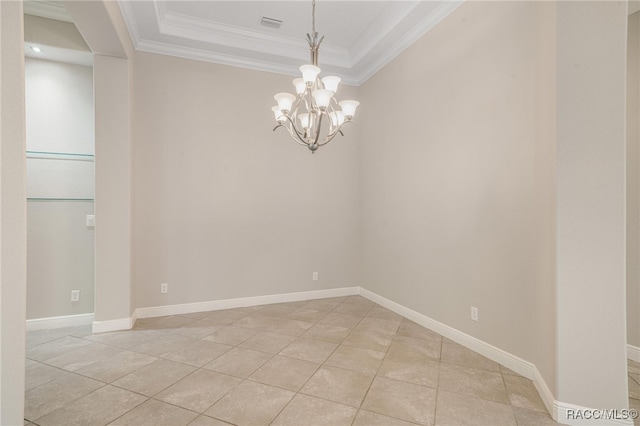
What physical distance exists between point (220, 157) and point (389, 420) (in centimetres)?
343

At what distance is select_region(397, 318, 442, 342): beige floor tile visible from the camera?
3.15 meters

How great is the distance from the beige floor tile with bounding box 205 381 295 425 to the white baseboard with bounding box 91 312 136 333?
6.08 ft

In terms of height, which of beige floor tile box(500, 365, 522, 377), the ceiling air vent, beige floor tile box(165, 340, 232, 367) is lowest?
beige floor tile box(165, 340, 232, 367)

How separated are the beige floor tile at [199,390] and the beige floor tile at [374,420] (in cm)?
95

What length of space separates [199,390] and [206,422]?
1.27 ft

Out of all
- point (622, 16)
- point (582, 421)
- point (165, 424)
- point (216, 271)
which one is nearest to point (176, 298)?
point (216, 271)

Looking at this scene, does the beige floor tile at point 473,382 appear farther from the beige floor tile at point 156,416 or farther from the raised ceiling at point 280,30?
the raised ceiling at point 280,30

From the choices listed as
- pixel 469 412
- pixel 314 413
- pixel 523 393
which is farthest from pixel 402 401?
pixel 523 393

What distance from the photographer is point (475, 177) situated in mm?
2824

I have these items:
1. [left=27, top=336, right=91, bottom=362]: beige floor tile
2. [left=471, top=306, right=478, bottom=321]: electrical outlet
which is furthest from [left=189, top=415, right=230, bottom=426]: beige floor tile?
[left=471, top=306, right=478, bottom=321]: electrical outlet

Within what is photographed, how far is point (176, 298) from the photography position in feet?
12.7

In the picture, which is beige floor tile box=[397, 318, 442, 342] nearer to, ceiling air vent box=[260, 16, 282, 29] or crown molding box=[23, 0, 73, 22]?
ceiling air vent box=[260, 16, 282, 29]

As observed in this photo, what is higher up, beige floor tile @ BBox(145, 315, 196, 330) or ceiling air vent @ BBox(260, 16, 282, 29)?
ceiling air vent @ BBox(260, 16, 282, 29)

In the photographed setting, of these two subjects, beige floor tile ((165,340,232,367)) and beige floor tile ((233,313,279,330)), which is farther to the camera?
beige floor tile ((233,313,279,330))
